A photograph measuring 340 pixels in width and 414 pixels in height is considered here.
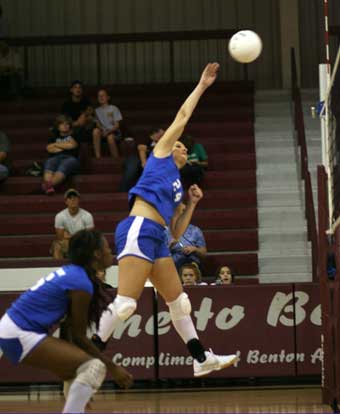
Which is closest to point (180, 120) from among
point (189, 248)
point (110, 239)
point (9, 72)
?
point (189, 248)

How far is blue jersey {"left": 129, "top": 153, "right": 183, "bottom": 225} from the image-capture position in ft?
31.2

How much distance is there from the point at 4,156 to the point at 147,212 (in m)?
9.21

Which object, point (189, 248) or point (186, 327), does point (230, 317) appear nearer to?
point (189, 248)

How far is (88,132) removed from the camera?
760 inches

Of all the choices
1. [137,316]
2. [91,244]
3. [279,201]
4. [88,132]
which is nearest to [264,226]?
[279,201]

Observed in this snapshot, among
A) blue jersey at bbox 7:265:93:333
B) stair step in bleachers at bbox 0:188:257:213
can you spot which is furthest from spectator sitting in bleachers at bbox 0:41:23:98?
blue jersey at bbox 7:265:93:333

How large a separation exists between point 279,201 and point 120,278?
29.1ft

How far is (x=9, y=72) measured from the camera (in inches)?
835

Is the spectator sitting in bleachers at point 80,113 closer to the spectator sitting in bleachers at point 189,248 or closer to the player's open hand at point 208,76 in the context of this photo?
the spectator sitting in bleachers at point 189,248

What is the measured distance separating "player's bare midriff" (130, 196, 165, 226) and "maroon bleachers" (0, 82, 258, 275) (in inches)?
225

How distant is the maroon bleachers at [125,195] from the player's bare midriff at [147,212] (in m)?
5.72

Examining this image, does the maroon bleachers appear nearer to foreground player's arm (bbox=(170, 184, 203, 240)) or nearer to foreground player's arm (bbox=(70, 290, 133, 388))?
foreground player's arm (bbox=(170, 184, 203, 240))

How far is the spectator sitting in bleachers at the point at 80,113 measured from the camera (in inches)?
753

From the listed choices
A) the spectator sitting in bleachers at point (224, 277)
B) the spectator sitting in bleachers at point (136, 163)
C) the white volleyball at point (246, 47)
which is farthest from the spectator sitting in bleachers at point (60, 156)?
the white volleyball at point (246, 47)
